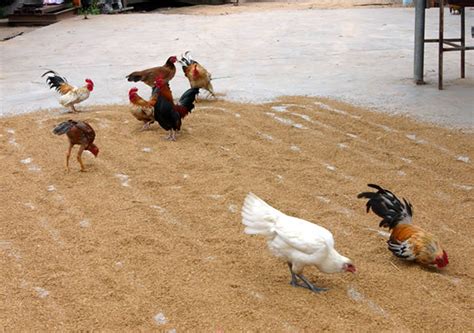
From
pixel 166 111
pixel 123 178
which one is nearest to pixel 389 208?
pixel 123 178

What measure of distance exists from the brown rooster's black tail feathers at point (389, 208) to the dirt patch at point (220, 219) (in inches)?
7.4

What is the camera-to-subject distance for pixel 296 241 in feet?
10.3

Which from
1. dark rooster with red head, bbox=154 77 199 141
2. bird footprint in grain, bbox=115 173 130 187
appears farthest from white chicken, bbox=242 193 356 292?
dark rooster with red head, bbox=154 77 199 141

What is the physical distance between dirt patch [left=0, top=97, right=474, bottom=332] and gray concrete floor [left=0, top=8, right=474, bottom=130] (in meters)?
0.75

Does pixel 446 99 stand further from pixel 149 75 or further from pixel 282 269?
pixel 282 269

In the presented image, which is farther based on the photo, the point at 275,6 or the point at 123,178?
the point at 275,6

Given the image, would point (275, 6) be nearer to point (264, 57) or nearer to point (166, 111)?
point (264, 57)

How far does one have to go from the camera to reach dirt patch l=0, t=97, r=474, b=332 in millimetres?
3137

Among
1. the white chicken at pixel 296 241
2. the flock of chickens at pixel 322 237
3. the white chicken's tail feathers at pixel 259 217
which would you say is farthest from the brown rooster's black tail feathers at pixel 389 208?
the white chicken's tail feathers at pixel 259 217

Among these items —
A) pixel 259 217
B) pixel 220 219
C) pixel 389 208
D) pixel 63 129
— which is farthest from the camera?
pixel 63 129

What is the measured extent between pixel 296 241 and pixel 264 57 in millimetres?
6726

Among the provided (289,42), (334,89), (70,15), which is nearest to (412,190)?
(334,89)

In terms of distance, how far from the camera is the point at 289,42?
10773mm

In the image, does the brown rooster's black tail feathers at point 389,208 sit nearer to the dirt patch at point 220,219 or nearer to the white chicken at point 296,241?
the dirt patch at point 220,219
